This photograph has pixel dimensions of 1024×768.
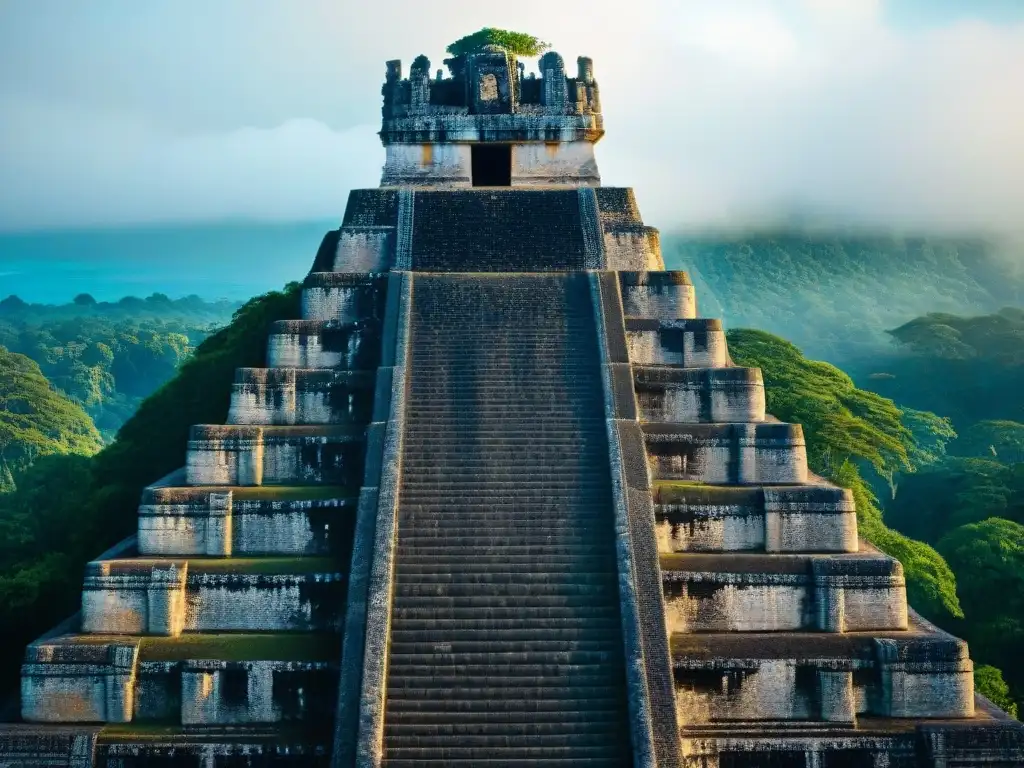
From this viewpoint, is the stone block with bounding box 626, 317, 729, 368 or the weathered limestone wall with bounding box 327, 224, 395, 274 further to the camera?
the weathered limestone wall with bounding box 327, 224, 395, 274

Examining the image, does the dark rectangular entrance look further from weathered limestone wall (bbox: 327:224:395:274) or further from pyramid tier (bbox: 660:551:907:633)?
pyramid tier (bbox: 660:551:907:633)

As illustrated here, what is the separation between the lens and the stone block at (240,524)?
15.2 m

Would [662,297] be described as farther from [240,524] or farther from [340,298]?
[240,524]

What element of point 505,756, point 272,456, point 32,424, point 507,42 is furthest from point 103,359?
point 505,756

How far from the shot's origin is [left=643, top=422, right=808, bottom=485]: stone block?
15.9 m

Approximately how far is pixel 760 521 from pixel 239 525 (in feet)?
21.8

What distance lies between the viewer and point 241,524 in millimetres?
15273

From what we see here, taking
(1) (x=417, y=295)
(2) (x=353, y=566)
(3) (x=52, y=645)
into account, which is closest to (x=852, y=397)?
(1) (x=417, y=295)

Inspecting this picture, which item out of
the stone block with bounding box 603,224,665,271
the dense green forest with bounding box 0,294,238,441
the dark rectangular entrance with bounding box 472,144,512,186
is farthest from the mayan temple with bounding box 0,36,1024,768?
the dense green forest with bounding box 0,294,238,441

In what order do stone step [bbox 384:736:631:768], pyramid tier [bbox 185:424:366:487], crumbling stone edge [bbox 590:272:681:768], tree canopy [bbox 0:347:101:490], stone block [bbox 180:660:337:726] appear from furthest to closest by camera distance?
tree canopy [bbox 0:347:101:490]
pyramid tier [bbox 185:424:366:487]
stone block [bbox 180:660:337:726]
crumbling stone edge [bbox 590:272:681:768]
stone step [bbox 384:736:631:768]

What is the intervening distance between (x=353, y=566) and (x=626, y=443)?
3873 mm

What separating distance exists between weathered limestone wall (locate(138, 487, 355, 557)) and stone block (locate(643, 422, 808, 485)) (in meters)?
4.22

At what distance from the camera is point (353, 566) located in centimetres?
1415

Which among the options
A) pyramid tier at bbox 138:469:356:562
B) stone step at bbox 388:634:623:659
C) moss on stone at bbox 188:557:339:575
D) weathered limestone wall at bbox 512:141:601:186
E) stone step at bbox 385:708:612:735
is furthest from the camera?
weathered limestone wall at bbox 512:141:601:186
